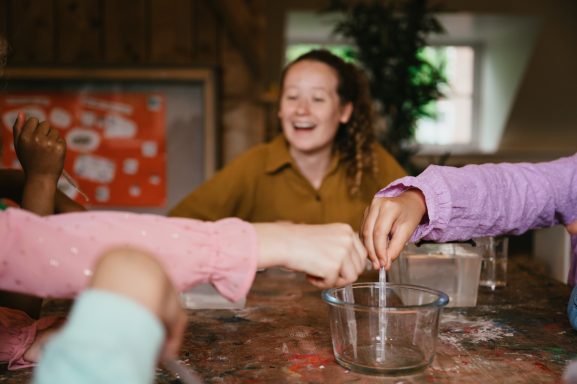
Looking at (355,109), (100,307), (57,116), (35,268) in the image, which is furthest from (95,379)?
(57,116)

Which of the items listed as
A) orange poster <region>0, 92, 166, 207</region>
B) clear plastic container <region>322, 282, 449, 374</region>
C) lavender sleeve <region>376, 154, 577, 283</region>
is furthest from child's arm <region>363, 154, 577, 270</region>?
orange poster <region>0, 92, 166, 207</region>

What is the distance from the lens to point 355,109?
2.32 metres

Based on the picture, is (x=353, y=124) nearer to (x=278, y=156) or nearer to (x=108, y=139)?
(x=278, y=156)

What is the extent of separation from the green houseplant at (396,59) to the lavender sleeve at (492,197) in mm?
2475

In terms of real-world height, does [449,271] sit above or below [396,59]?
below

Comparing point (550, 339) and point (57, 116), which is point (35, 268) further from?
point (57, 116)

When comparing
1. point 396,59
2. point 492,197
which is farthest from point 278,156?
point 396,59

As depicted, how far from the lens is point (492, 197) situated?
1.13m

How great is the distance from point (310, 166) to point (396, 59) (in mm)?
1727

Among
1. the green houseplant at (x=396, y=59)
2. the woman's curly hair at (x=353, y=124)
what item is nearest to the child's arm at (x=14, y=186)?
the woman's curly hair at (x=353, y=124)

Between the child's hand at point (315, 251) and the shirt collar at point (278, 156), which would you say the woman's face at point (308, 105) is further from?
the child's hand at point (315, 251)

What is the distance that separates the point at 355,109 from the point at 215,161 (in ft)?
3.07

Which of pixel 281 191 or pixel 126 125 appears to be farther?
pixel 126 125

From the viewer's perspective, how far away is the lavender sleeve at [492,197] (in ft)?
3.49
